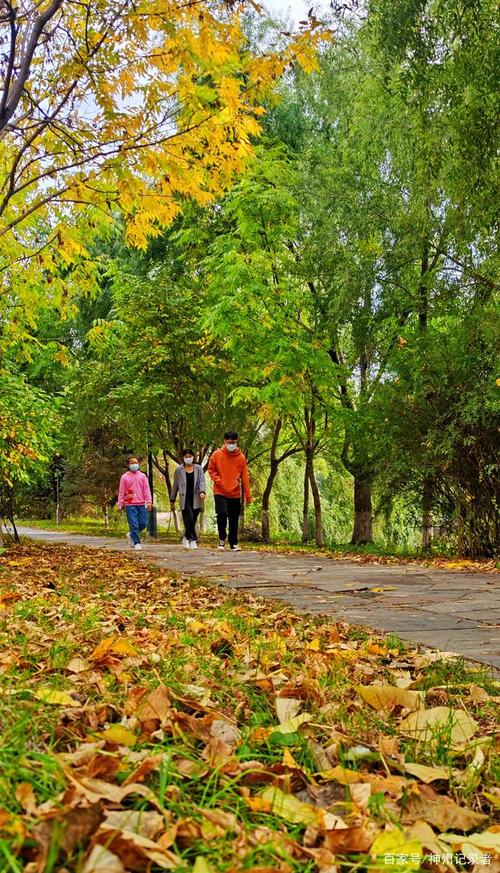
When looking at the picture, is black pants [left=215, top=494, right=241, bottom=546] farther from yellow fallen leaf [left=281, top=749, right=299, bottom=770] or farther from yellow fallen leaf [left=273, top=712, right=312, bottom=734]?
yellow fallen leaf [left=281, top=749, right=299, bottom=770]

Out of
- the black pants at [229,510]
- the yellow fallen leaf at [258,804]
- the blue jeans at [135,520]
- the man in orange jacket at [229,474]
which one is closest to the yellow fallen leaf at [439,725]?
the yellow fallen leaf at [258,804]

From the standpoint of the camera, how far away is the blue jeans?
45.8ft

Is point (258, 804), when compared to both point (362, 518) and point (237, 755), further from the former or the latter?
point (362, 518)

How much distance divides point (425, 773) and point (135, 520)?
40.6 ft

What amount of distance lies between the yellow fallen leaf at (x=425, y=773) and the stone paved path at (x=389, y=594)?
1478mm

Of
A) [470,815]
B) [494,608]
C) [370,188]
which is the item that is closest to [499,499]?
[494,608]

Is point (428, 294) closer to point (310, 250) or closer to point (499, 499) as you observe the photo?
point (310, 250)

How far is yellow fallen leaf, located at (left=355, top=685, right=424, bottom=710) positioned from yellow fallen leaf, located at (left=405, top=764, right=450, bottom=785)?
0.62 metres

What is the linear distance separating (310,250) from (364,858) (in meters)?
15.1

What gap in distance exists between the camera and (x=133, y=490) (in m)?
13.9

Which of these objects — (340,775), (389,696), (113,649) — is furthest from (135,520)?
(340,775)

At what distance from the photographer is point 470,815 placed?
1.84 metres

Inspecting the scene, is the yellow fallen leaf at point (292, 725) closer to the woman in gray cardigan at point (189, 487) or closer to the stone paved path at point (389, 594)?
the stone paved path at point (389, 594)

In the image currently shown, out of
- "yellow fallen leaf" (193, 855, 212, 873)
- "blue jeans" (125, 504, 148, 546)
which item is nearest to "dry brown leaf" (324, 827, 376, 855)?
"yellow fallen leaf" (193, 855, 212, 873)
